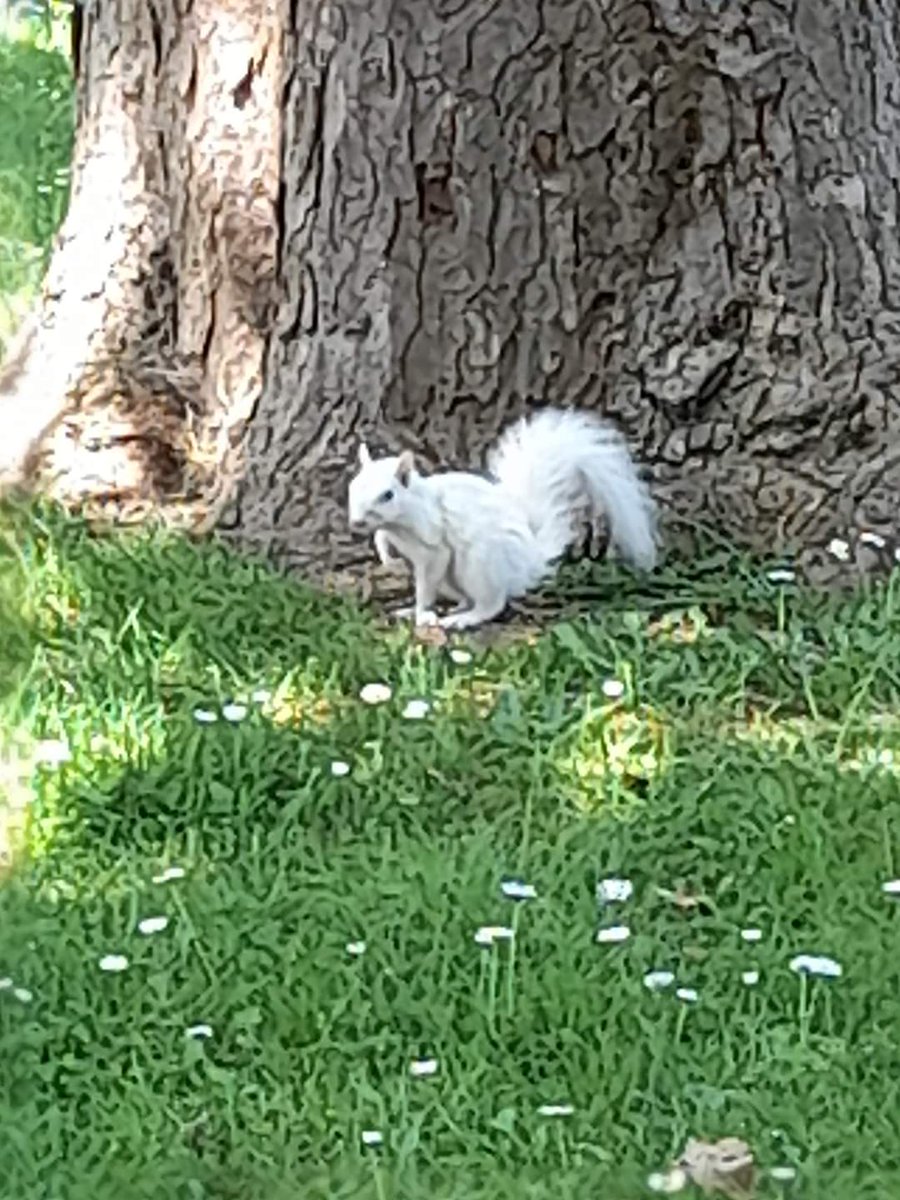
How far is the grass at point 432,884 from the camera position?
322 cm

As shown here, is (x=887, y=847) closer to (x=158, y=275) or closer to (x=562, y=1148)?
(x=562, y=1148)

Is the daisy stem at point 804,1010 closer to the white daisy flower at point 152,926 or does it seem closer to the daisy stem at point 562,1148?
the daisy stem at point 562,1148

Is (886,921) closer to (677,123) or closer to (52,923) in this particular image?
(52,923)

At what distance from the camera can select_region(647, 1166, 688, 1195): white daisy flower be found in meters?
3.07

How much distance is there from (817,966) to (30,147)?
151 inches

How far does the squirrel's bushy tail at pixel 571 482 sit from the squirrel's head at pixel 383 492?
26cm

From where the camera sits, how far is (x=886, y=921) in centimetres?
366

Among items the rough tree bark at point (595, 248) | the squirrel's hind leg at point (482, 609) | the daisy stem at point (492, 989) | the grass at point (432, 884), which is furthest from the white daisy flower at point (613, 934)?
the rough tree bark at point (595, 248)

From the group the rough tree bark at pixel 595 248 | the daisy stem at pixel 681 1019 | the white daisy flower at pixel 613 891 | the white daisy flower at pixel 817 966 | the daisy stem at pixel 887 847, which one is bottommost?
the daisy stem at pixel 681 1019

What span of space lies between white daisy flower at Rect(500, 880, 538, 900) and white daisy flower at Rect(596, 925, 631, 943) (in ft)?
0.39

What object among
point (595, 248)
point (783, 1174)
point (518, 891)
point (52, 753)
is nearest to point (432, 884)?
point (518, 891)

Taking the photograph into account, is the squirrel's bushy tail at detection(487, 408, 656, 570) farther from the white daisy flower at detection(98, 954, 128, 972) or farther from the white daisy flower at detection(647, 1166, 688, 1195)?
the white daisy flower at detection(647, 1166, 688, 1195)

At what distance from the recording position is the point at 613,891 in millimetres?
3730

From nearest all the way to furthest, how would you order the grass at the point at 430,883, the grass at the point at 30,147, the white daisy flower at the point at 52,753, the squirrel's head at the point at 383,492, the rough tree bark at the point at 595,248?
the grass at the point at 430,883, the white daisy flower at the point at 52,753, the squirrel's head at the point at 383,492, the rough tree bark at the point at 595,248, the grass at the point at 30,147
